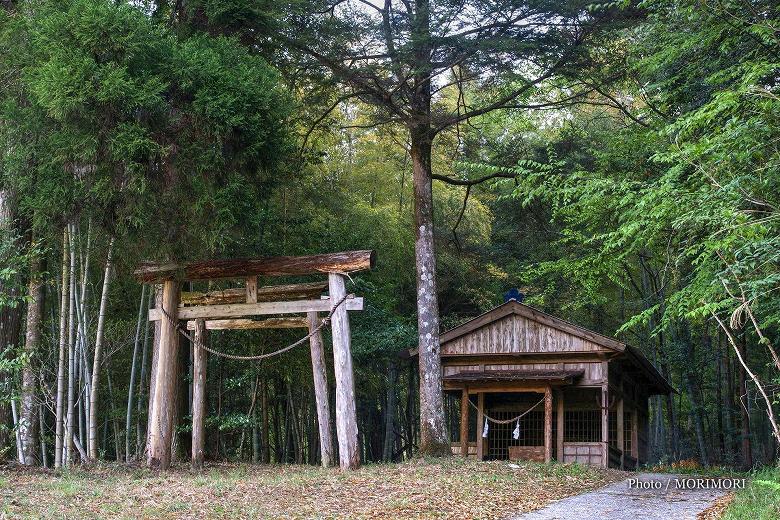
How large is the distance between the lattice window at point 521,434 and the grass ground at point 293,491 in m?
6.06

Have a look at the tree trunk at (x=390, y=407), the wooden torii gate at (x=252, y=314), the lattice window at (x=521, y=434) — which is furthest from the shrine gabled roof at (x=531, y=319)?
the tree trunk at (x=390, y=407)

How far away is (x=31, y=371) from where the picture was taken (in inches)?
496

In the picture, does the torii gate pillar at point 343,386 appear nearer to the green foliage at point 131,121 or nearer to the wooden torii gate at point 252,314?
the wooden torii gate at point 252,314

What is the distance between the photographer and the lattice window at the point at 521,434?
18.6 metres

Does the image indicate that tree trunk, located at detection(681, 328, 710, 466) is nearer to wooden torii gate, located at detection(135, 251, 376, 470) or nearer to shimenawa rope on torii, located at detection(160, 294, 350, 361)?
wooden torii gate, located at detection(135, 251, 376, 470)

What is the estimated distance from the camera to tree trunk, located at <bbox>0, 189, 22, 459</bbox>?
11594mm

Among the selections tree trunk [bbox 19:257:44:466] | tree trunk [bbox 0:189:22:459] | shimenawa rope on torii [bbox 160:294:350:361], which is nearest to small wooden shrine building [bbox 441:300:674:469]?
shimenawa rope on torii [bbox 160:294:350:361]

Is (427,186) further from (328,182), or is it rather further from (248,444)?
(248,444)

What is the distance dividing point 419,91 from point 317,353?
18.9ft

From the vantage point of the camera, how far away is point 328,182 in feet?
70.0

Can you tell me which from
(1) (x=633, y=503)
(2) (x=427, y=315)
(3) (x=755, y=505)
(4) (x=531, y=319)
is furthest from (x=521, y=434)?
(3) (x=755, y=505)

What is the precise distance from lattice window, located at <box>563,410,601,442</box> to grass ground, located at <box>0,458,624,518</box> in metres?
5.77

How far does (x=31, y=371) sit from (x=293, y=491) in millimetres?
5761

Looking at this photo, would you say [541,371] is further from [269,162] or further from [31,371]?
[31,371]
